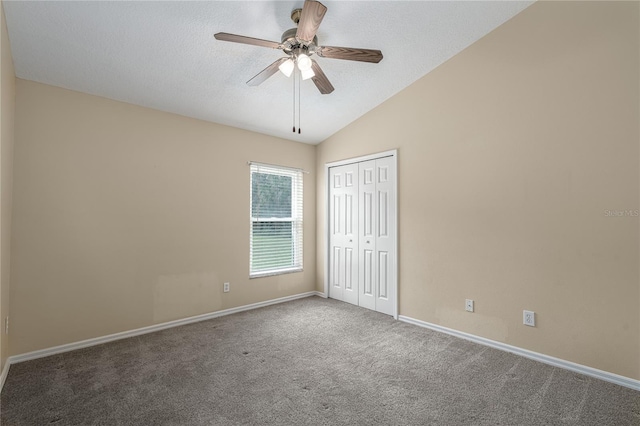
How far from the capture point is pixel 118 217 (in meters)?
3.17

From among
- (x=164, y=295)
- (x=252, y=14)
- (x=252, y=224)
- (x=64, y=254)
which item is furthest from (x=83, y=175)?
(x=252, y=14)

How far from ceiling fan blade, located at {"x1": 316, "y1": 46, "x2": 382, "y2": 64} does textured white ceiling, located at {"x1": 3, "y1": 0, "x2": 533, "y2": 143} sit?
428 millimetres

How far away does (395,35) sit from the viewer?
2863mm

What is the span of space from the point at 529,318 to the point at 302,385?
2.12 meters

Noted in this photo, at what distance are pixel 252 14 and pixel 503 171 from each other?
104 inches

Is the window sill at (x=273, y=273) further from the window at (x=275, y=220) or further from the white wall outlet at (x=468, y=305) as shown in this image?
the white wall outlet at (x=468, y=305)

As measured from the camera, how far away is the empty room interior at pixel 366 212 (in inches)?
88.0

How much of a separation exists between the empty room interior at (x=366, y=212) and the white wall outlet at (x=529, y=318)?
0.06ft

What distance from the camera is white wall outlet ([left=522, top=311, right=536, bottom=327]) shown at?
275 cm

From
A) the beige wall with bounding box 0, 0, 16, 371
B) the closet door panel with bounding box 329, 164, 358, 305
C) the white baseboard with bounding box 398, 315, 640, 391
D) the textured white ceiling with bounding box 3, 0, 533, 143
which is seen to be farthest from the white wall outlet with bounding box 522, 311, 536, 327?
the beige wall with bounding box 0, 0, 16, 371

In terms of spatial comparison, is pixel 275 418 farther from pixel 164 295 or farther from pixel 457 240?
pixel 457 240

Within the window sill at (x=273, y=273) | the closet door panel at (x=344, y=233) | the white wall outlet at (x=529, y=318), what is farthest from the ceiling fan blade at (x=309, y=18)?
the window sill at (x=273, y=273)

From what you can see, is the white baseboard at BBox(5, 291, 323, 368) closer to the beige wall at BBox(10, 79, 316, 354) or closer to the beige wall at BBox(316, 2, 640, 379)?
the beige wall at BBox(10, 79, 316, 354)

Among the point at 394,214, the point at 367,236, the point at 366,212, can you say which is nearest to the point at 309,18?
the point at 394,214
